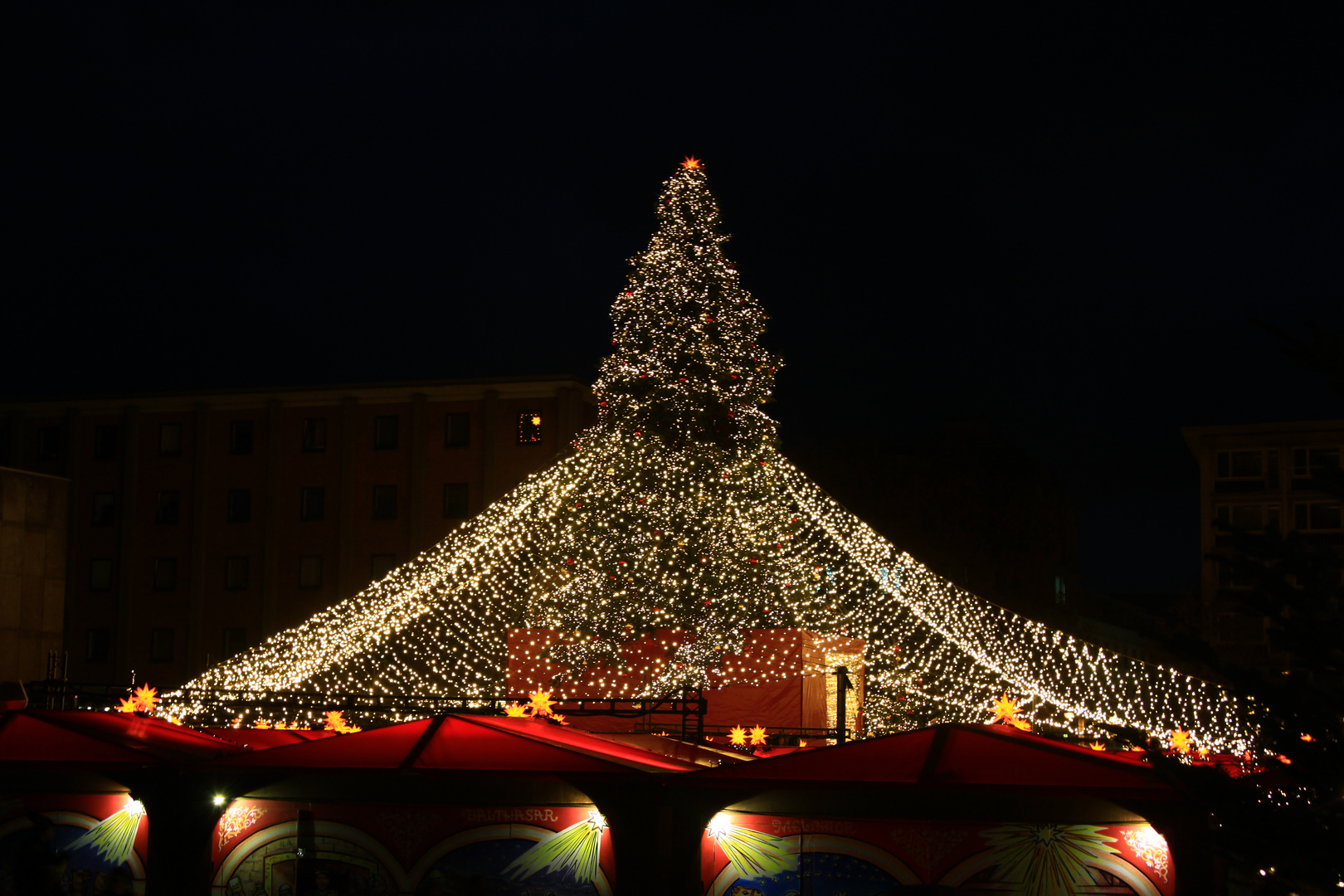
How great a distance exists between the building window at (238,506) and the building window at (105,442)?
14.3 ft

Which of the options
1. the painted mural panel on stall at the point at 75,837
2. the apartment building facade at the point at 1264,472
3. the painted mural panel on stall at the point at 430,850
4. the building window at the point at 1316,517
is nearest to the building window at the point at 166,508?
the painted mural panel on stall at the point at 75,837

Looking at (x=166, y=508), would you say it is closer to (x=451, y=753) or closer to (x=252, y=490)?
(x=252, y=490)

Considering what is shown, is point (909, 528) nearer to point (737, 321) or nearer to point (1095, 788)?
point (737, 321)

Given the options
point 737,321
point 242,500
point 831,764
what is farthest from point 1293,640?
point 242,500

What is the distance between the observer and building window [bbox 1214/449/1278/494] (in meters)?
61.7

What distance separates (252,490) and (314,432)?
2676 mm

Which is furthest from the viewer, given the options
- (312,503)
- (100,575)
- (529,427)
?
(100,575)

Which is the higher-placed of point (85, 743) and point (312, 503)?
point (312, 503)

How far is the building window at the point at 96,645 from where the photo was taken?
4131cm

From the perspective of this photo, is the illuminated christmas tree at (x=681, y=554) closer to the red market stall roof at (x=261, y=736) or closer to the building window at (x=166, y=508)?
the red market stall roof at (x=261, y=736)

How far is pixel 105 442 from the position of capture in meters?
42.9

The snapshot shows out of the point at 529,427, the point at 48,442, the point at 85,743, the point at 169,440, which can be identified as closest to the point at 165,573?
the point at 169,440

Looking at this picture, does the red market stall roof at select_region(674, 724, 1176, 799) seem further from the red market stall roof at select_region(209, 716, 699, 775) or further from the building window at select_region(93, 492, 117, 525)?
the building window at select_region(93, 492, 117, 525)

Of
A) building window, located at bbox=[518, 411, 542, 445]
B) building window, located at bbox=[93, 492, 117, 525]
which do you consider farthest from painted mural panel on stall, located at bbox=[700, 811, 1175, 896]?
building window, located at bbox=[93, 492, 117, 525]
